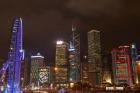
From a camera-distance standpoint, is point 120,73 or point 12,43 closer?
point 12,43

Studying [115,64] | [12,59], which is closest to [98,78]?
[115,64]

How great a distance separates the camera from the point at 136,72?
609 feet

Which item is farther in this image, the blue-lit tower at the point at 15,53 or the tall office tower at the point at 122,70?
the tall office tower at the point at 122,70

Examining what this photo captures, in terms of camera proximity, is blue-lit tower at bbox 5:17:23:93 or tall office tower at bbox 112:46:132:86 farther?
tall office tower at bbox 112:46:132:86

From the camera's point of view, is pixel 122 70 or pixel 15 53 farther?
pixel 122 70

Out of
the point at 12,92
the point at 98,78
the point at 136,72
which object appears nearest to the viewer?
the point at 12,92

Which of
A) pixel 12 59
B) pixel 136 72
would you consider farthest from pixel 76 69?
pixel 12 59

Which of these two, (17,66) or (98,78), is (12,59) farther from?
(98,78)

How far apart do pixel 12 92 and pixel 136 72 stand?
14485 centimetres

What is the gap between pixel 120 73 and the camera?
18712 cm

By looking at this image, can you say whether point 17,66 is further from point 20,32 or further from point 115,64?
point 115,64

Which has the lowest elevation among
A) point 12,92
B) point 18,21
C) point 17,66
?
point 12,92

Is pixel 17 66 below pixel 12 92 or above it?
above

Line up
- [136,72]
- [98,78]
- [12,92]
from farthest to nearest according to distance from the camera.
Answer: [98,78]
[136,72]
[12,92]
